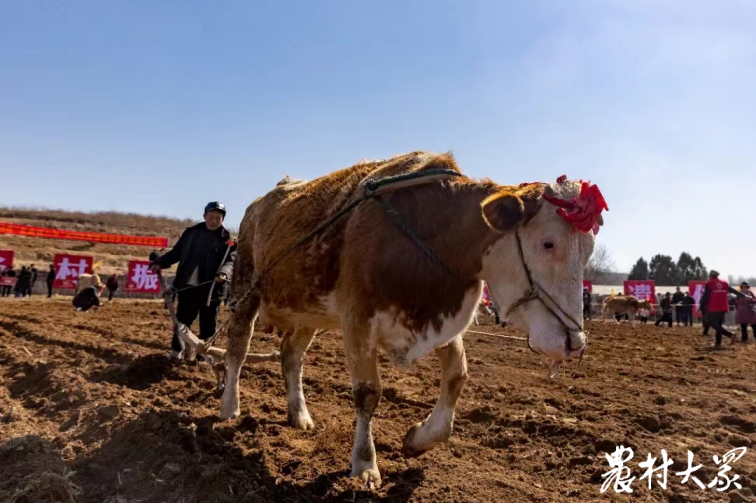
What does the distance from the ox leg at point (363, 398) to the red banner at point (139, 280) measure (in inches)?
991

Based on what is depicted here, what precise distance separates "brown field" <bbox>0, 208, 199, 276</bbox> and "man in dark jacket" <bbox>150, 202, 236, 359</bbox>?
A: 94.5 ft

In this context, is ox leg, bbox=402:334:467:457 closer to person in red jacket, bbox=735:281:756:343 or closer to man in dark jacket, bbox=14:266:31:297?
person in red jacket, bbox=735:281:756:343

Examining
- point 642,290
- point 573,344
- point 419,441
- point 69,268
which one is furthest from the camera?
point 642,290

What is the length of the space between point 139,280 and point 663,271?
63586 millimetres

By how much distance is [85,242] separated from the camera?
1681 inches

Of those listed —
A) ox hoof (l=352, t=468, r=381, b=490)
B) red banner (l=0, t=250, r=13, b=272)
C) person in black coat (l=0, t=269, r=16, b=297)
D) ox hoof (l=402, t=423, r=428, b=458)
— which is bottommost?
person in black coat (l=0, t=269, r=16, b=297)

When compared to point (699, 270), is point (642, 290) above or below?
below

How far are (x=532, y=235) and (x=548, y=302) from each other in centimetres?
41

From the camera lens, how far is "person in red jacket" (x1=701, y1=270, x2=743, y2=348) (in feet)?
44.0

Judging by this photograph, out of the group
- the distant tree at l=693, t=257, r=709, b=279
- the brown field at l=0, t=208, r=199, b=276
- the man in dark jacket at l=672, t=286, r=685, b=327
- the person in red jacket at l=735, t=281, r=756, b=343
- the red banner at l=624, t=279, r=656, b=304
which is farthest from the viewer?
the distant tree at l=693, t=257, r=709, b=279

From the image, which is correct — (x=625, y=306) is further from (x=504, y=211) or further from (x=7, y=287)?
(x=7, y=287)

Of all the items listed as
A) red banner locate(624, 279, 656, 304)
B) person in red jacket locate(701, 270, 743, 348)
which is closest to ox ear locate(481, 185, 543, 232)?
person in red jacket locate(701, 270, 743, 348)

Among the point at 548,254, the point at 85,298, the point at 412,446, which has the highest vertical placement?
the point at 548,254

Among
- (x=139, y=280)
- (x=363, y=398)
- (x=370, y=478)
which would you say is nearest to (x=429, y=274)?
(x=363, y=398)
